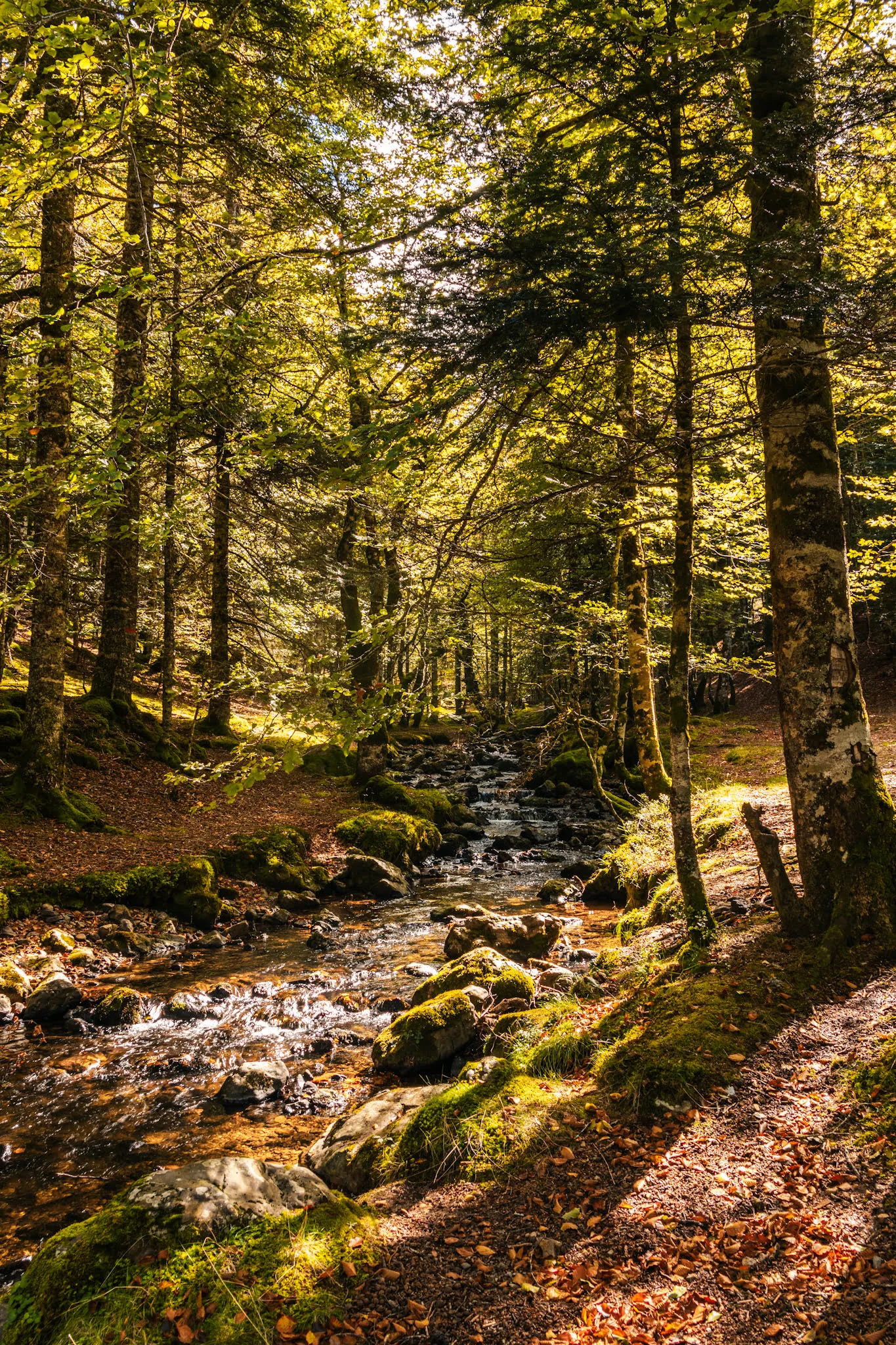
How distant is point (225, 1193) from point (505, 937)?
18.9 feet

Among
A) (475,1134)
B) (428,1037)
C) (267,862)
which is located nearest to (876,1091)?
(475,1134)

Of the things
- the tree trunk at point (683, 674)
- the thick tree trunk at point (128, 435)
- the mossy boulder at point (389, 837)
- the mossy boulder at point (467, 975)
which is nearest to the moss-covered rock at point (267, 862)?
the mossy boulder at point (389, 837)

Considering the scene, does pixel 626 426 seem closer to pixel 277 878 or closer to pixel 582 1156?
pixel 582 1156

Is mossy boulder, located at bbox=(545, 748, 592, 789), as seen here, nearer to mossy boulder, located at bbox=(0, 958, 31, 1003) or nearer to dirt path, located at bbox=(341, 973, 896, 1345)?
mossy boulder, located at bbox=(0, 958, 31, 1003)

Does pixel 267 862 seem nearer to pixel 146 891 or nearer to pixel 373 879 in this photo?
pixel 373 879

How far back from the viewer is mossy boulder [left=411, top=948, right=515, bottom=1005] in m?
7.16

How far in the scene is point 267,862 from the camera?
12.0 meters

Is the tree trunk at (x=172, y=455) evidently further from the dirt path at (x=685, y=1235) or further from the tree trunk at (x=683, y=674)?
the dirt path at (x=685, y=1235)

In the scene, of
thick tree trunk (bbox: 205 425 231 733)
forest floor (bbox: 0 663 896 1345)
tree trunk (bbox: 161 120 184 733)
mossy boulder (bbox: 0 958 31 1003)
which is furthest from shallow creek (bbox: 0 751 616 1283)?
tree trunk (bbox: 161 120 184 733)

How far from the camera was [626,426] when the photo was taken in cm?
634

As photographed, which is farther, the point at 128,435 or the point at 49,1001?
the point at 49,1001

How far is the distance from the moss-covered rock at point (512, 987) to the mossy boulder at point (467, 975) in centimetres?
7

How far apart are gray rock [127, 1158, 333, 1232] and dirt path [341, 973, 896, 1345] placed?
1.79ft

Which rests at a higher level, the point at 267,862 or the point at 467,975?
the point at 267,862
